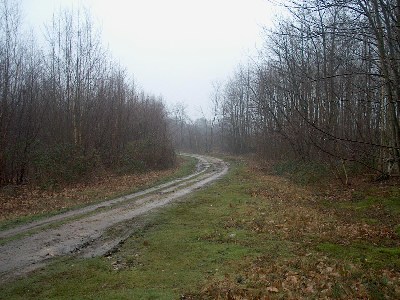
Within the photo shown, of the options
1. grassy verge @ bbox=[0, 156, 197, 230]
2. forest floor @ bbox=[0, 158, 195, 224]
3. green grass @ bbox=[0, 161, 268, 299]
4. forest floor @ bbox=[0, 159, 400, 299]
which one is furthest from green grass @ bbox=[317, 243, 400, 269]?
forest floor @ bbox=[0, 158, 195, 224]

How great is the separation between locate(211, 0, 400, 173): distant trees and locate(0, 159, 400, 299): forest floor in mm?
2376

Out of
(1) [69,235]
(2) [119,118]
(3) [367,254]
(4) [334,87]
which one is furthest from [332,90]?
(2) [119,118]

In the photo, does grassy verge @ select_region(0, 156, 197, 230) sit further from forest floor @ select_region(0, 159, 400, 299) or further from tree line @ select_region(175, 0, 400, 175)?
tree line @ select_region(175, 0, 400, 175)

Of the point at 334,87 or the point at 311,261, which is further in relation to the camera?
the point at 334,87

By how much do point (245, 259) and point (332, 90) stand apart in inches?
437

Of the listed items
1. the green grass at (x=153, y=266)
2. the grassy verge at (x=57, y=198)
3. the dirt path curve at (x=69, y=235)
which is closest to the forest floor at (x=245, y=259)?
the green grass at (x=153, y=266)

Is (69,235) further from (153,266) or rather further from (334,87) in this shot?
(334,87)

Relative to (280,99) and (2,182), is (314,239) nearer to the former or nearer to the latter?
(2,182)

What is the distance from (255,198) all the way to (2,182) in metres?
15.9

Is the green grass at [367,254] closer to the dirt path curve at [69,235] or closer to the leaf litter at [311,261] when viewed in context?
the leaf litter at [311,261]

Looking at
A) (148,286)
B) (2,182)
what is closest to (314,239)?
(148,286)

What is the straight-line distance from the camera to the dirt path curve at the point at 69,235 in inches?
348

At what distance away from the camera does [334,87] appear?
20844 mm

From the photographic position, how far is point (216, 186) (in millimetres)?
22203
